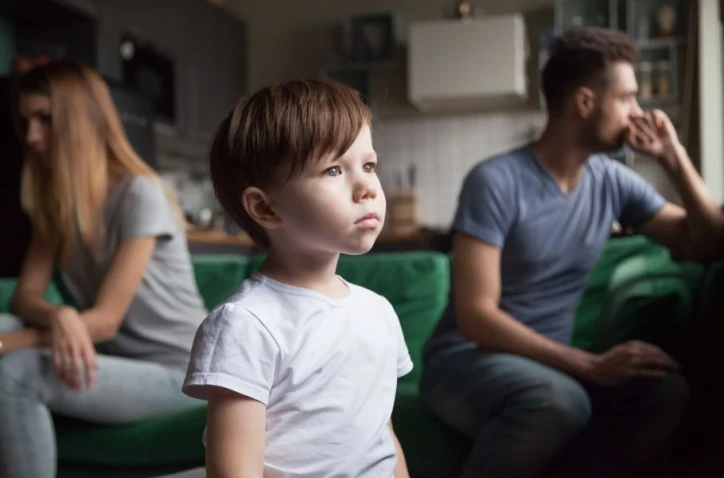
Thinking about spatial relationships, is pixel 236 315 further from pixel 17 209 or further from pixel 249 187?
pixel 17 209

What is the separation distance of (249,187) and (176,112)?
8.91 ft

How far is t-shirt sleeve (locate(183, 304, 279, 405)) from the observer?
538 millimetres

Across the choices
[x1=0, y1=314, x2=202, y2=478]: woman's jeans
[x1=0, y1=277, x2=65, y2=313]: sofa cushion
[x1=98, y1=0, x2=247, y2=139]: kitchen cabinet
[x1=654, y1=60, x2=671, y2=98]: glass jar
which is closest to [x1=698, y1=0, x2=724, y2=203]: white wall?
[x1=0, y1=314, x2=202, y2=478]: woman's jeans

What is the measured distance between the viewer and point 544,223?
1.02m

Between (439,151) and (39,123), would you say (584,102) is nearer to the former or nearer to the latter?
(39,123)

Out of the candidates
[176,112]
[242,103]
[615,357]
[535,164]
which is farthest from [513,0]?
[242,103]

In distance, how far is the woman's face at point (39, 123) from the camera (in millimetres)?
1112

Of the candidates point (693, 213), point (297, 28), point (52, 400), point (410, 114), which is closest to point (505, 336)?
point (693, 213)

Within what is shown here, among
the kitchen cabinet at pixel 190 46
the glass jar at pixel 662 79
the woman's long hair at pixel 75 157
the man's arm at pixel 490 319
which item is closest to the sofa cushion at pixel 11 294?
the woman's long hair at pixel 75 157

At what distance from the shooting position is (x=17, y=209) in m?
2.01

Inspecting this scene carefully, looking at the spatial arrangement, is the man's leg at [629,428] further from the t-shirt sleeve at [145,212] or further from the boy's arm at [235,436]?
the t-shirt sleeve at [145,212]

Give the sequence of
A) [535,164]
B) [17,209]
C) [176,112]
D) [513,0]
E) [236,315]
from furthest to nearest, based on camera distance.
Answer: [513,0], [176,112], [17,209], [535,164], [236,315]

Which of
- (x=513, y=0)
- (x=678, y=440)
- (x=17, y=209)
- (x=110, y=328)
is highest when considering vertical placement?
(x=513, y=0)

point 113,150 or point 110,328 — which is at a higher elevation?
point 113,150
